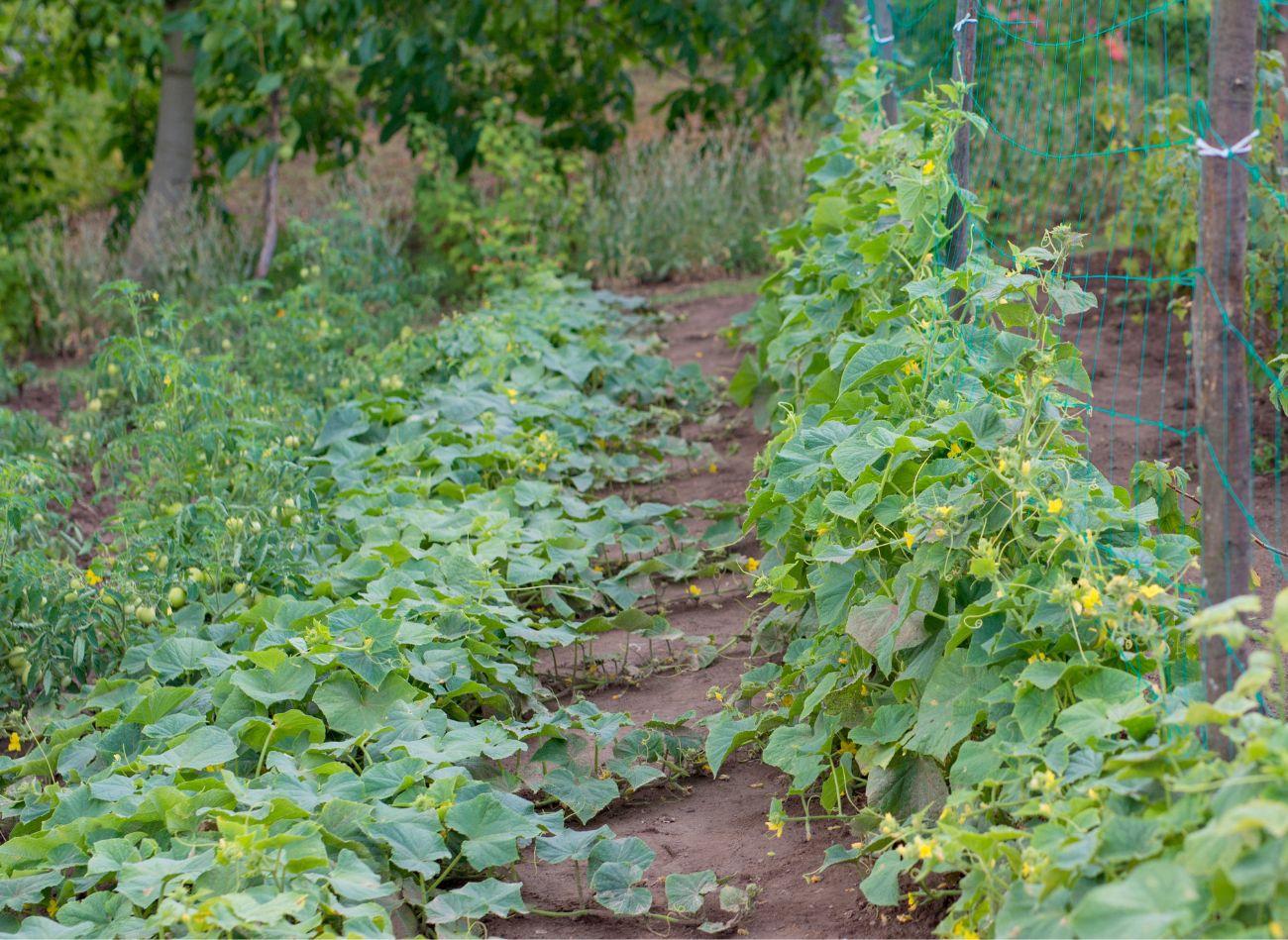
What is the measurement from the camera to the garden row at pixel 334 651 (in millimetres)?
2400

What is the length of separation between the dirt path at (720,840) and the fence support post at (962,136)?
1198mm

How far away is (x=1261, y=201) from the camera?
453cm

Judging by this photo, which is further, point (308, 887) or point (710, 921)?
point (710, 921)

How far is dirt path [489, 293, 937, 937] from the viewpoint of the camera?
2.46 meters

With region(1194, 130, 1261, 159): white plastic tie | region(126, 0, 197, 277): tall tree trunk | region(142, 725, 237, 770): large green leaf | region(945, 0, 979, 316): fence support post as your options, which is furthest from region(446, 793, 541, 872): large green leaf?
region(126, 0, 197, 277): tall tree trunk

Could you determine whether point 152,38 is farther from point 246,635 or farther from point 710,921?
point 710,921

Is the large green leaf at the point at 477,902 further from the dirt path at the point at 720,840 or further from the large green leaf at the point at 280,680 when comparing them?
the large green leaf at the point at 280,680

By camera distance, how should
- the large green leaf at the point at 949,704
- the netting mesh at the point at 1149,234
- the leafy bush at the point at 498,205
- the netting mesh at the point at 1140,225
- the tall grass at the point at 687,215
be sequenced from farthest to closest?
1. the tall grass at the point at 687,215
2. the leafy bush at the point at 498,205
3. the netting mesh at the point at 1140,225
4. the netting mesh at the point at 1149,234
5. the large green leaf at the point at 949,704

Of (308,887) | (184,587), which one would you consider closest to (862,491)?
(308,887)

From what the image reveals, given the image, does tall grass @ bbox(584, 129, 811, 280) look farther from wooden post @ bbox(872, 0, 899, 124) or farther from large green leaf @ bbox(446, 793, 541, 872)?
large green leaf @ bbox(446, 793, 541, 872)

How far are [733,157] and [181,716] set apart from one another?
22.4ft

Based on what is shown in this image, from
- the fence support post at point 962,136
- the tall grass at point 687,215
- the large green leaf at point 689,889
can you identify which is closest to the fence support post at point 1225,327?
the large green leaf at point 689,889

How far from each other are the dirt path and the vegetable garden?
0.4 inches

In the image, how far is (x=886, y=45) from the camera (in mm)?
6211
